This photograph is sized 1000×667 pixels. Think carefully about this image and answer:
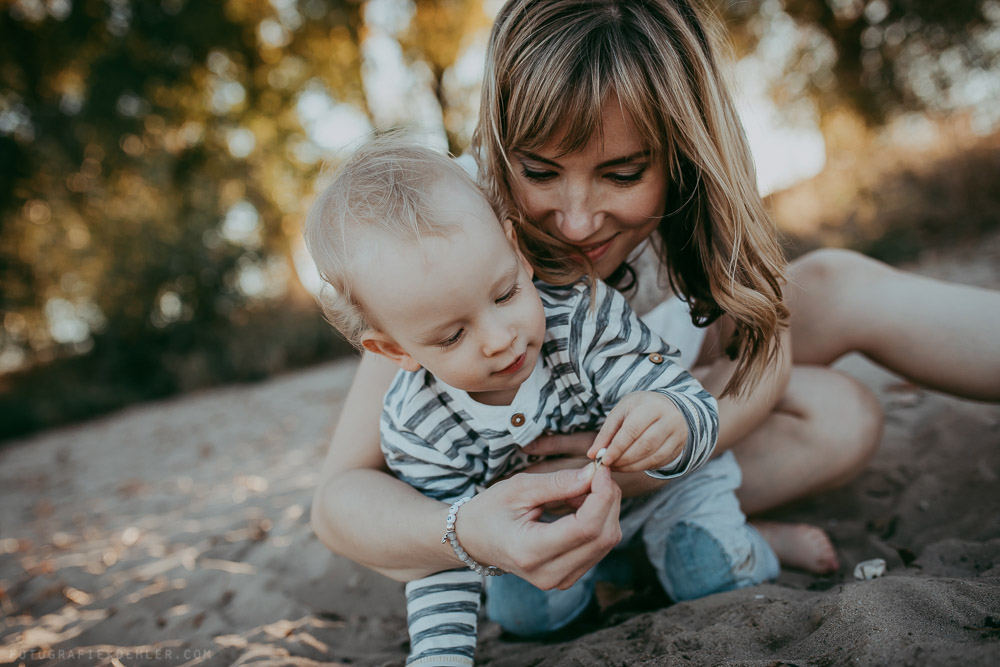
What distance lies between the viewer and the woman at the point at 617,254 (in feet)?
4.66

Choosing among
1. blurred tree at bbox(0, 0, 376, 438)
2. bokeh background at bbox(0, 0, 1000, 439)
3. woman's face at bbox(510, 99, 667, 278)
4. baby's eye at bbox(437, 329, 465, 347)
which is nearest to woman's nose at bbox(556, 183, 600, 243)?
woman's face at bbox(510, 99, 667, 278)

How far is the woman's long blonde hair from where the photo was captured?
1.58 metres

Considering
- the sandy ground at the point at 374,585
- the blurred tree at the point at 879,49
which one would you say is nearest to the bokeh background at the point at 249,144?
the blurred tree at the point at 879,49

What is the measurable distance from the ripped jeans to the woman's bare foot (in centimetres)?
10

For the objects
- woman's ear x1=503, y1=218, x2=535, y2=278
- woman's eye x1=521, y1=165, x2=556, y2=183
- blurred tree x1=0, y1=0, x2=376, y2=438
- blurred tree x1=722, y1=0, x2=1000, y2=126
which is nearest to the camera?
woman's ear x1=503, y1=218, x2=535, y2=278

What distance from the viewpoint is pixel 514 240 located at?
1.63 m

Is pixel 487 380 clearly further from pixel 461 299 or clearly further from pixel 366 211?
pixel 366 211

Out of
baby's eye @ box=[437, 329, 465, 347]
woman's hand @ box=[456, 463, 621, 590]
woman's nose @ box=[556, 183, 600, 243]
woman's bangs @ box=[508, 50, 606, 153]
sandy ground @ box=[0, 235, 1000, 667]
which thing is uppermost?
woman's bangs @ box=[508, 50, 606, 153]

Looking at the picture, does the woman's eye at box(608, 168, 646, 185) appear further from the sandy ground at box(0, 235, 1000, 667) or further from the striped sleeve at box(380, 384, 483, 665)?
the sandy ground at box(0, 235, 1000, 667)

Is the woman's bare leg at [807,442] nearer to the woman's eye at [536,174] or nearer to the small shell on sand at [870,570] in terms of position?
the small shell on sand at [870,570]

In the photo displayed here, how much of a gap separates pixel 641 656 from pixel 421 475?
734 mm

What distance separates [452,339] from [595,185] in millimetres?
599

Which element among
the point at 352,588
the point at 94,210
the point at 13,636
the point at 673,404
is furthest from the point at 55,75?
the point at 673,404

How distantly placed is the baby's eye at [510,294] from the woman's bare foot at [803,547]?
51.2 inches
